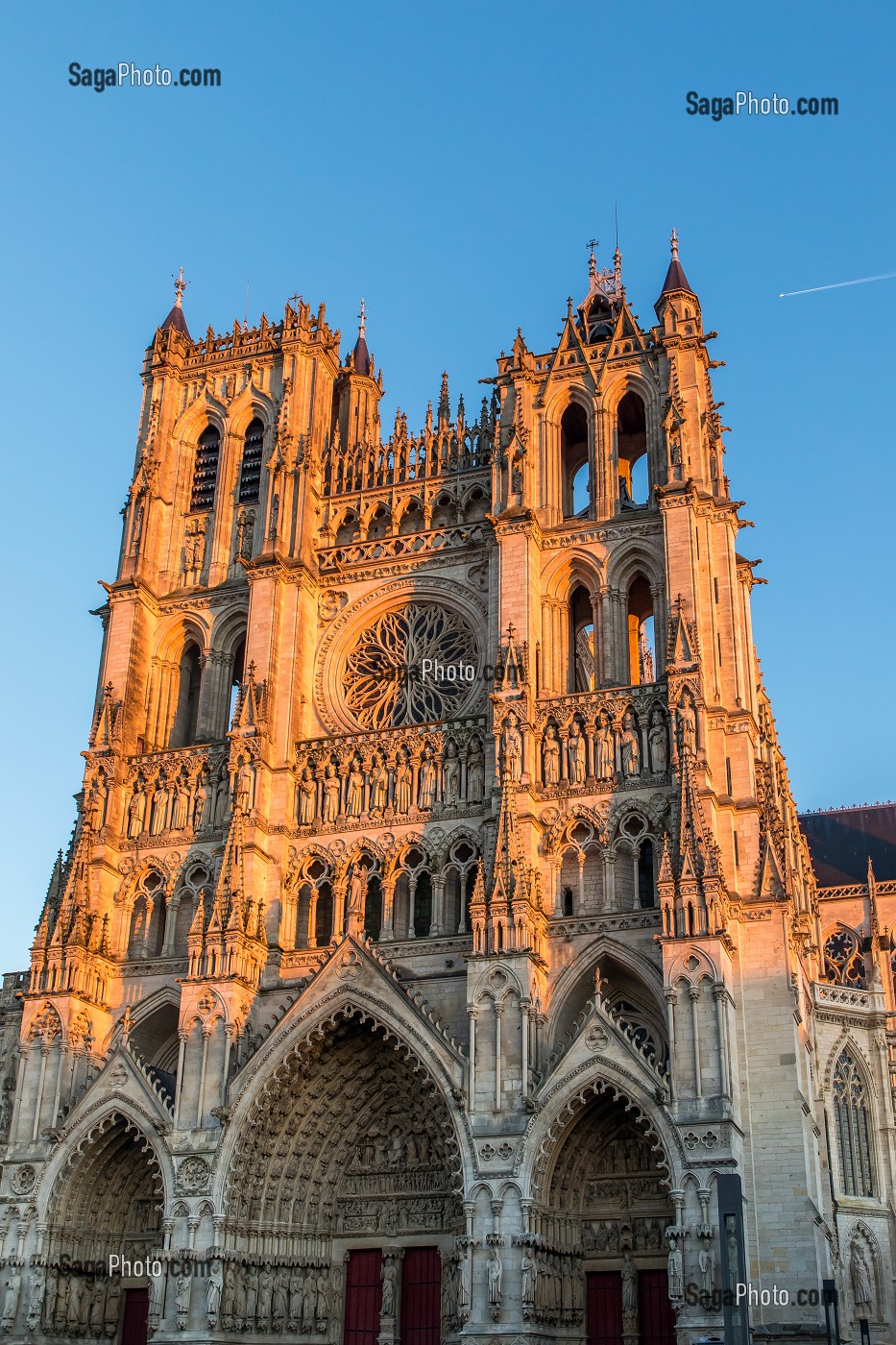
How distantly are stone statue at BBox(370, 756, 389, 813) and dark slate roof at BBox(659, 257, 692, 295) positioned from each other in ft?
45.4

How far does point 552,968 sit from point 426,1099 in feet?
11.8

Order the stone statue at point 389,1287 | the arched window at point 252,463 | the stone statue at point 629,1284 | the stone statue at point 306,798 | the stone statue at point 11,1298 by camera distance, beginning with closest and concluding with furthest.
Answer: the stone statue at point 629,1284 < the stone statue at point 11,1298 < the stone statue at point 389,1287 < the stone statue at point 306,798 < the arched window at point 252,463

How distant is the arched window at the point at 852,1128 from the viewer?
3856 cm

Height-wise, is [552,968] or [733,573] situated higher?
[733,573]

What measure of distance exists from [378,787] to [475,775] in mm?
2305

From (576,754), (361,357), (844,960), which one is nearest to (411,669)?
(576,754)

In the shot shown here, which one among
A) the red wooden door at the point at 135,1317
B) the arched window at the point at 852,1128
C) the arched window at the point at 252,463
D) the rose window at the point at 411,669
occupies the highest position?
the arched window at the point at 252,463

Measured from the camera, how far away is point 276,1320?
29172 mm

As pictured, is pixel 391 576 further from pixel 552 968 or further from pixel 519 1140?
pixel 519 1140

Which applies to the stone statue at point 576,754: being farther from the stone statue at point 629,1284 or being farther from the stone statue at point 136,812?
the stone statue at point 136,812

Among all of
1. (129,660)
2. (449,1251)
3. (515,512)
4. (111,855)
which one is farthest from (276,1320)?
(515,512)

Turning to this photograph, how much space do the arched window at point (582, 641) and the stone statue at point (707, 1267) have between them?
1261 cm

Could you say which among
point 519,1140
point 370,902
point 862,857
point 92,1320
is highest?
point 862,857

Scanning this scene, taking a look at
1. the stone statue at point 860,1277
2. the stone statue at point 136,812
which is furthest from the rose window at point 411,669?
the stone statue at point 860,1277
